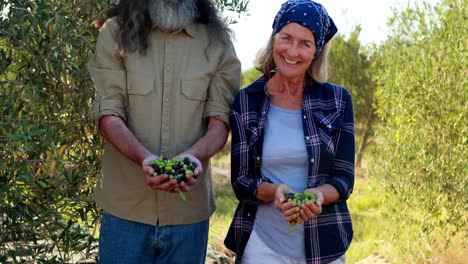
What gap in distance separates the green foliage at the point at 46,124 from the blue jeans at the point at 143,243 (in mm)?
500

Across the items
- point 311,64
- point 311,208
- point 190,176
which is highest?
point 311,64

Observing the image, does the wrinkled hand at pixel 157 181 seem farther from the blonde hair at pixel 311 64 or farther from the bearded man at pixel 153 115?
the blonde hair at pixel 311 64

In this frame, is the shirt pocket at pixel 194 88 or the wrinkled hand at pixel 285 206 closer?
the wrinkled hand at pixel 285 206

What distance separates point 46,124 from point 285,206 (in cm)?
147

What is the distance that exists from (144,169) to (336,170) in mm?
936

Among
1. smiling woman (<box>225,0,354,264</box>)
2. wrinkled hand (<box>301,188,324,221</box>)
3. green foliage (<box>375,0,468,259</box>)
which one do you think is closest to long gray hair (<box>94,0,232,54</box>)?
smiling woman (<box>225,0,354,264</box>)

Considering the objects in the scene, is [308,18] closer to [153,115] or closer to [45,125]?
[153,115]

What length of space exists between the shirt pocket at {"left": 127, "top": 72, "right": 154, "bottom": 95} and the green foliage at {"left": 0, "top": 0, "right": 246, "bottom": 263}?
0.38 metres

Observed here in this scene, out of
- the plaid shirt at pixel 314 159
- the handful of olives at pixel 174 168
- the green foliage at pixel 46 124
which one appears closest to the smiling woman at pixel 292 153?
the plaid shirt at pixel 314 159

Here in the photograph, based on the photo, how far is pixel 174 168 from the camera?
3.43m

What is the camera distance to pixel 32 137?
387cm

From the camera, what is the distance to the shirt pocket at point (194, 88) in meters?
3.76

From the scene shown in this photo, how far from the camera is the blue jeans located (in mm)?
3721

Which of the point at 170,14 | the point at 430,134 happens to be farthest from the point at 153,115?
the point at 430,134
